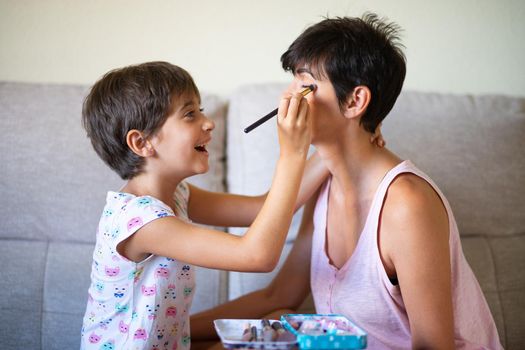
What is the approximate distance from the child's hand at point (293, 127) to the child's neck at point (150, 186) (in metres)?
0.34

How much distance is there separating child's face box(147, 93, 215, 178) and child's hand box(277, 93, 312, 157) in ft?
0.74

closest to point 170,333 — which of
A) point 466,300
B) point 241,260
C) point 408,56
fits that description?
point 241,260

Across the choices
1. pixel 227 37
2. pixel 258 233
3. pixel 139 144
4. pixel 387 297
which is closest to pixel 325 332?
pixel 258 233

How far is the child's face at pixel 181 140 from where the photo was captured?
1342mm

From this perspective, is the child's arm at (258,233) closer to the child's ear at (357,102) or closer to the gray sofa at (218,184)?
the child's ear at (357,102)

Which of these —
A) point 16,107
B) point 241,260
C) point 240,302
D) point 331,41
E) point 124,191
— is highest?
point 331,41

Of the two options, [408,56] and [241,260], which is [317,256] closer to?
[241,260]

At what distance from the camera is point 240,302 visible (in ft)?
5.39

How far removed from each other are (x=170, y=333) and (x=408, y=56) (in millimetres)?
1435

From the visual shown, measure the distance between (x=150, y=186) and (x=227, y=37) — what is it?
35.5 inches

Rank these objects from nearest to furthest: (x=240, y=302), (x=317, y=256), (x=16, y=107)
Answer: (x=317, y=256)
(x=240, y=302)
(x=16, y=107)

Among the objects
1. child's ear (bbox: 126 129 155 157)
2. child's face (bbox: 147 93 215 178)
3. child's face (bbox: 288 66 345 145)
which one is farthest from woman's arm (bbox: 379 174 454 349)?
child's ear (bbox: 126 129 155 157)

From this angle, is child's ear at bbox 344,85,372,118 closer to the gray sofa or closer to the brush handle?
the brush handle

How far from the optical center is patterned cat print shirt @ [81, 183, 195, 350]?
4.15 ft
